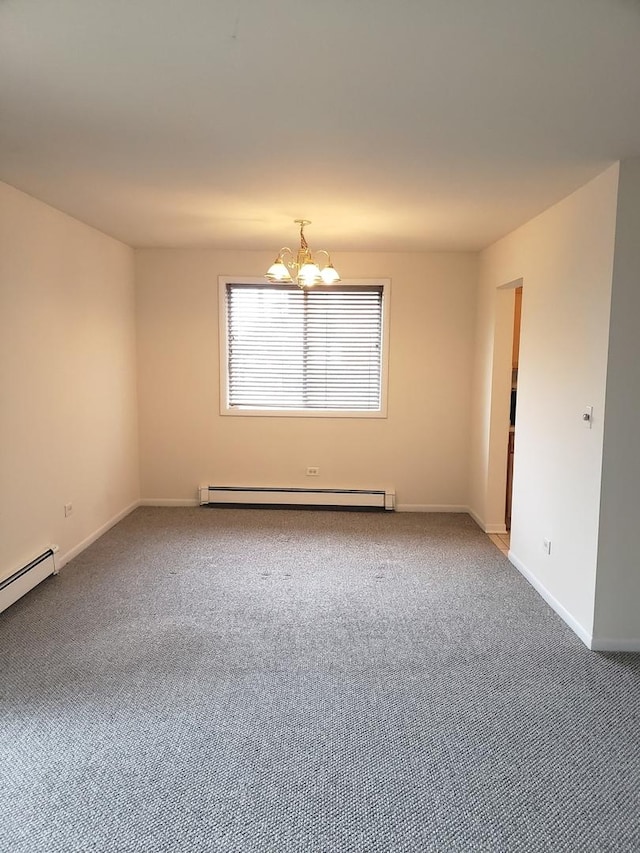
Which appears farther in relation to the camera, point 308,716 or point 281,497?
point 281,497

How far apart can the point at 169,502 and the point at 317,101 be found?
14.4ft

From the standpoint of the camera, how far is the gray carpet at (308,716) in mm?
1803

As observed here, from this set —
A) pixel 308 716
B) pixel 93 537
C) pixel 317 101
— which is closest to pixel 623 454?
pixel 308 716

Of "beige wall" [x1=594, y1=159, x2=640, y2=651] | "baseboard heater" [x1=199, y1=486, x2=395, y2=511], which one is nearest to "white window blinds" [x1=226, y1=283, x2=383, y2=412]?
"baseboard heater" [x1=199, y1=486, x2=395, y2=511]

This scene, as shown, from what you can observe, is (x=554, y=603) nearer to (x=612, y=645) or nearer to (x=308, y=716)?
(x=612, y=645)

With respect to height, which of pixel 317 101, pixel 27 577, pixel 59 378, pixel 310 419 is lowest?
pixel 27 577

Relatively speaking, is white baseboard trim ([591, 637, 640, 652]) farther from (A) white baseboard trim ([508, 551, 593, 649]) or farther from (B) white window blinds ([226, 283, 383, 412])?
(B) white window blinds ([226, 283, 383, 412])

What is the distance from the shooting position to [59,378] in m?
3.89

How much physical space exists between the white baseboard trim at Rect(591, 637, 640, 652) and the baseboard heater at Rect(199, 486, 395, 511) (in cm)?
267

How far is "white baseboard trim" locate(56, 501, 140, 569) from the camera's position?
4.01 meters

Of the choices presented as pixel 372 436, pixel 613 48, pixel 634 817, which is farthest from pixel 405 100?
pixel 372 436

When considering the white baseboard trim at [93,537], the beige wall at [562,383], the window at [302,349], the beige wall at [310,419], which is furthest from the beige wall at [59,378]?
the beige wall at [562,383]

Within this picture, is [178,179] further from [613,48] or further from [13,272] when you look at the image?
[613,48]

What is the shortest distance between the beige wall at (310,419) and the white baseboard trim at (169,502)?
2cm
